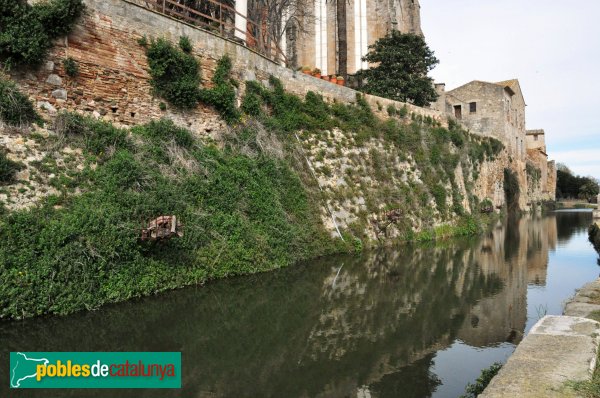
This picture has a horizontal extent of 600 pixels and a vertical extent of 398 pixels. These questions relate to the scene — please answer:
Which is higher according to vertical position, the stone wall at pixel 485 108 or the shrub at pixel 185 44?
the stone wall at pixel 485 108

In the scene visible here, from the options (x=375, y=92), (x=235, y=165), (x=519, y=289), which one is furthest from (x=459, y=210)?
(x=235, y=165)

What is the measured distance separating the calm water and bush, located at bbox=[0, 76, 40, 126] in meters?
4.45

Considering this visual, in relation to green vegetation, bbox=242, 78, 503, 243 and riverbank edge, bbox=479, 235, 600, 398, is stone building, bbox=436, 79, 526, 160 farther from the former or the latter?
riverbank edge, bbox=479, 235, 600, 398

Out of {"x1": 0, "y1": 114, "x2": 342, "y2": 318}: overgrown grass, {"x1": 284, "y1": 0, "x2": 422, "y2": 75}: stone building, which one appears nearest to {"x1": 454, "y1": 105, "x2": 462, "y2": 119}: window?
{"x1": 284, "y1": 0, "x2": 422, "y2": 75}: stone building

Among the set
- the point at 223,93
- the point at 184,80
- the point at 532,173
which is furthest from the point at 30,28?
the point at 532,173

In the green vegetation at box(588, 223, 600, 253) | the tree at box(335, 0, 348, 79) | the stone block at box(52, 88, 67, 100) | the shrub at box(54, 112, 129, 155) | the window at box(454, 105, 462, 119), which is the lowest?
the green vegetation at box(588, 223, 600, 253)

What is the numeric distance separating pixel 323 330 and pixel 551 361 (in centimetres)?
350

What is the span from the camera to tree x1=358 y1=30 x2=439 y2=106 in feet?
83.6

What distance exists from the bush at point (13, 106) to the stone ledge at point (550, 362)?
9501 mm

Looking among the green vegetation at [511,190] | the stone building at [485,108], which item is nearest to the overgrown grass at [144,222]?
the stone building at [485,108]

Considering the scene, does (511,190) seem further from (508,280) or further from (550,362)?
(550,362)

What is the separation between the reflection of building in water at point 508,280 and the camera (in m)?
7.08

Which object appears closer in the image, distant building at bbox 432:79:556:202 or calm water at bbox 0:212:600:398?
calm water at bbox 0:212:600:398

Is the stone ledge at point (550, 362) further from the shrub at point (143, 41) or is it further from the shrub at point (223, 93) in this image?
the shrub at point (143, 41)
